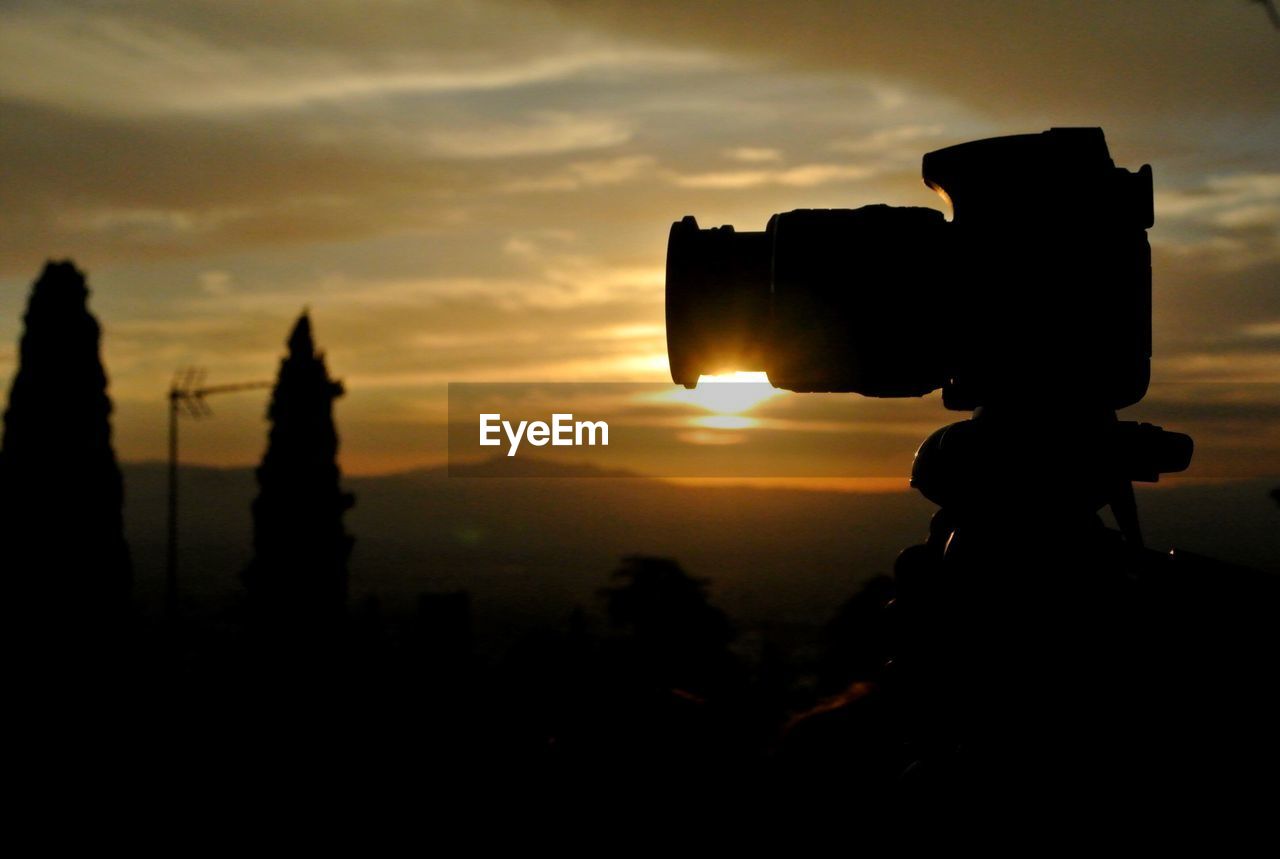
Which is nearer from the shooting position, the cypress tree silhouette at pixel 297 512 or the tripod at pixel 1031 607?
the tripod at pixel 1031 607

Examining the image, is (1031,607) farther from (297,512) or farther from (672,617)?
(297,512)

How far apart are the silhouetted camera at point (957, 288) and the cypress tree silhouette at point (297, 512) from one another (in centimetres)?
3192

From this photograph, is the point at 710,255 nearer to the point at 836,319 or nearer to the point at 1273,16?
the point at 836,319

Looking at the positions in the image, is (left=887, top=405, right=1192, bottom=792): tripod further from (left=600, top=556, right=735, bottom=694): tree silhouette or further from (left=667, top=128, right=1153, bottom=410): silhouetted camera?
(left=600, top=556, right=735, bottom=694): tree silhouette

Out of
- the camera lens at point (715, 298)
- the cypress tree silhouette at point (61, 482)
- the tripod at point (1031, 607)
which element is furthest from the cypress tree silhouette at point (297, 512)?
the tripod at point (1031, 607)

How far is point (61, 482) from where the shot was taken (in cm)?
2714

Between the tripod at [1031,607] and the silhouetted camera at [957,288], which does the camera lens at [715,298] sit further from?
the tripod at [1031,607]

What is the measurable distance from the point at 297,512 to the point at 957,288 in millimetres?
32229

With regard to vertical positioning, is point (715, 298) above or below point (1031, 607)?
above

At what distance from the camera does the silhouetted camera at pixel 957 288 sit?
6.78 ft

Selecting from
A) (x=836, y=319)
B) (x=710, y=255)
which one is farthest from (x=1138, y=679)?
(x=710, y=255)

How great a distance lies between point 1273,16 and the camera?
2.89 meters

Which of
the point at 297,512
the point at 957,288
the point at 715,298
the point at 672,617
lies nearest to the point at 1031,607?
the point at 957,288

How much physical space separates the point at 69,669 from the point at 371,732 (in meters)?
6.92
